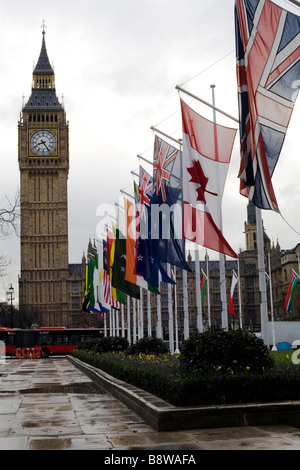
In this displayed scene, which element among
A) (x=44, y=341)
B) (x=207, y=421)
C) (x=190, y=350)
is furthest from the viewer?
(x=44, y=341)

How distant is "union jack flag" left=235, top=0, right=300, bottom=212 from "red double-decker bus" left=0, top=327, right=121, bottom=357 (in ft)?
148

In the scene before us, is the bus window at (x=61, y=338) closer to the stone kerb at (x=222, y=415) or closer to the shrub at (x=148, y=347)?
the shrub at (x=148, y=347)

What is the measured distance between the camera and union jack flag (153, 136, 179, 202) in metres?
23.2

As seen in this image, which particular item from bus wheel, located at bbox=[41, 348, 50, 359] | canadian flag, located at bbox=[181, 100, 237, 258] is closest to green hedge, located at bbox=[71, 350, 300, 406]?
canadian flag, located at bbox=[181, 100, 237, 258]

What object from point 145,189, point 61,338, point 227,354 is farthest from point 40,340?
point 227,354

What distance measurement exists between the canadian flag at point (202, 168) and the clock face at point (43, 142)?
101870 mm

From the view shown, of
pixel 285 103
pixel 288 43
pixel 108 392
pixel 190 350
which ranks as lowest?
pixel 108 392

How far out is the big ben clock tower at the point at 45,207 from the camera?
115625mm

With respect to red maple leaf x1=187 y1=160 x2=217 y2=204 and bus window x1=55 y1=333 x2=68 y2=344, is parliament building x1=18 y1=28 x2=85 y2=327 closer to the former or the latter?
bus window x1=55 y1=333 x2=68 y2=344

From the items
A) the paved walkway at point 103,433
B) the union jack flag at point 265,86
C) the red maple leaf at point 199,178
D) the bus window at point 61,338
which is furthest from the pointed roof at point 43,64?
the paved walkway at point 103,433

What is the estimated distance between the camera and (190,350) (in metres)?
12.6
